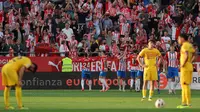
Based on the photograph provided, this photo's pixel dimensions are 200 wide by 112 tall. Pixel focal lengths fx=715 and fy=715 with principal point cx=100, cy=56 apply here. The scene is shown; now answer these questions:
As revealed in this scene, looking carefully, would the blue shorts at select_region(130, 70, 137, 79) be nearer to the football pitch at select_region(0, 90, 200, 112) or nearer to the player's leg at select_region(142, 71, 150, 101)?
the football pitch at select_region(0, 90, 200, 112)

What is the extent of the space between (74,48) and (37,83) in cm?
339

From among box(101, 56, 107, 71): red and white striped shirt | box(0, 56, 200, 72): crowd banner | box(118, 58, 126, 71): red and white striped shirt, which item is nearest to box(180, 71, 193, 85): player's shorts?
box(101, 56, 107, 71): red and white striped shirt

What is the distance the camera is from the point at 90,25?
44.0m

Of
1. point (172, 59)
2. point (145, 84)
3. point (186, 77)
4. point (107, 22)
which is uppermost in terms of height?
point (107, 22)

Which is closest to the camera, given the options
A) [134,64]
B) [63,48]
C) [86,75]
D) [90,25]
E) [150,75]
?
[150,75]

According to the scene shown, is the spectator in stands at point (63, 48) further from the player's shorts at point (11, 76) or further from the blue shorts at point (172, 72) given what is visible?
the player's shorts at point (11, 76)

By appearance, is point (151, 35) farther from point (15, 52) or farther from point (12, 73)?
point (12, 73)

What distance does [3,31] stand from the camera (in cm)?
4300

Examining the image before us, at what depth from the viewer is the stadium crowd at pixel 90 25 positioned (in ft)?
138

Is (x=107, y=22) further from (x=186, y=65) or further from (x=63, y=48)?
(x=186, y=65)

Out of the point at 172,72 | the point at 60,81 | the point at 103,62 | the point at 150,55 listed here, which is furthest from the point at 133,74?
the point at 150,55

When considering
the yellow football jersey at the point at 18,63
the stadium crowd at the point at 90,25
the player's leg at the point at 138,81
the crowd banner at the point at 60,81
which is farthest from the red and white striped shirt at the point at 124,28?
the yellow football jersey at the point at 18,63

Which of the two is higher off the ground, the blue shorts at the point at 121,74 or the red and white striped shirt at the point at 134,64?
the red and white striped shirt at the point at 134,64

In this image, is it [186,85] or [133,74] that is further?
[133,74]
